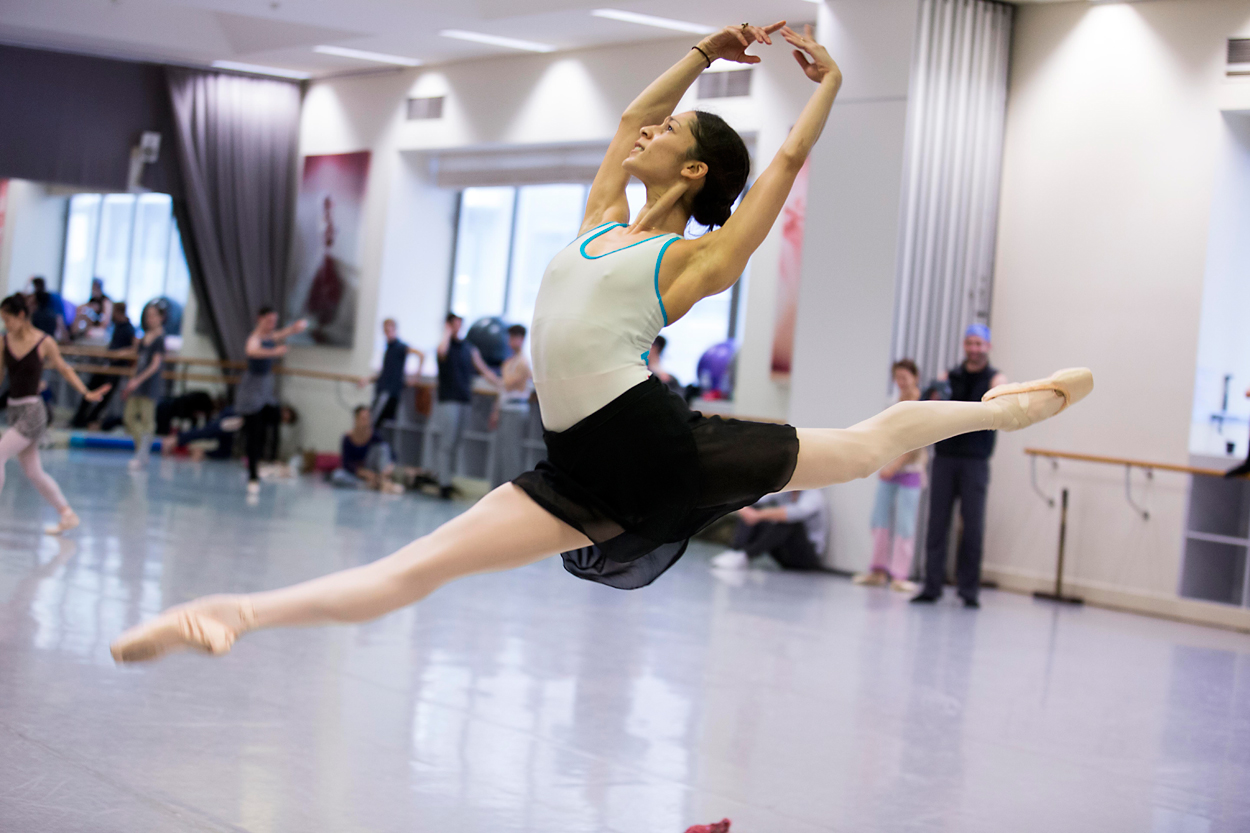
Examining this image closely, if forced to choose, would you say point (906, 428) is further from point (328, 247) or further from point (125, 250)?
point (125, 250)

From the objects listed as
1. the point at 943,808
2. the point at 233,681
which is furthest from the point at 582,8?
the point at 943,808

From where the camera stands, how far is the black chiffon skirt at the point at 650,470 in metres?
2.30

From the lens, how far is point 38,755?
9.61ft

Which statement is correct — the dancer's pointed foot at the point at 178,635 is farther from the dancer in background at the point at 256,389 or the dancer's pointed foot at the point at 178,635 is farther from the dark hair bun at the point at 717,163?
the dancer in background at the point at 256,389

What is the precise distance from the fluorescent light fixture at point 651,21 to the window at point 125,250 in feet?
31.8

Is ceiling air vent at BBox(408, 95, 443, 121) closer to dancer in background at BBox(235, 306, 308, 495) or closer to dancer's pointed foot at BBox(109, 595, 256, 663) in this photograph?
dancer in background at BBox(235, 306, 308, 495)

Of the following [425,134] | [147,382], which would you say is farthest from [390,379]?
[425,134]

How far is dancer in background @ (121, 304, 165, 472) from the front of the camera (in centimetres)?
1088

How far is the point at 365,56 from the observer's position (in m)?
12.2

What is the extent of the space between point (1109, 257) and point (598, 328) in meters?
6.63

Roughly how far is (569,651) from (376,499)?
18.8ft

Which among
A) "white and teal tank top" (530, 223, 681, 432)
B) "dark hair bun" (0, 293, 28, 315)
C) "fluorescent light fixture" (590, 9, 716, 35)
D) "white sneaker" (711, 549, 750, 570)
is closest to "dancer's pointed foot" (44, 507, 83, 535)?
"dark hair bun" (0, 293, 28, 315)

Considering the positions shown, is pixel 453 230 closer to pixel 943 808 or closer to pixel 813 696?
pixel 813 696

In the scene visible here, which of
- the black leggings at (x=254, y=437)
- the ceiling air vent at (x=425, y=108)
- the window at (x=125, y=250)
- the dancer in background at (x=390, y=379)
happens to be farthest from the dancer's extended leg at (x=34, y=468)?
the window at (x=125, y=250)
